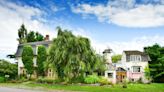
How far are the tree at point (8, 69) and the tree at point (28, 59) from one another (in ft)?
11.4

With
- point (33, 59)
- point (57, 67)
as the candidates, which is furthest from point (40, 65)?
point (57, 67)

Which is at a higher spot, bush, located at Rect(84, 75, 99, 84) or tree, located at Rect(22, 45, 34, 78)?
tree, located at Rect(22, 45, 34, 78)

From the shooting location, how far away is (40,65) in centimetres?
5728

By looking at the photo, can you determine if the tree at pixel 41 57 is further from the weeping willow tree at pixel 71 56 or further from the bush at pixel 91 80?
the bush at pixel 91 80

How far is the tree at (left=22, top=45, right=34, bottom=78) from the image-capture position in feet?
190

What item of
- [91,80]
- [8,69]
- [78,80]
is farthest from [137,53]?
[8,69]

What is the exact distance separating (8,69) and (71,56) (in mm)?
19159

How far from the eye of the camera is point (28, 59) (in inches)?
2285

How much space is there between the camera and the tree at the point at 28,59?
57.9 meters

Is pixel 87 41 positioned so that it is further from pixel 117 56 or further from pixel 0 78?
pixel 117 56

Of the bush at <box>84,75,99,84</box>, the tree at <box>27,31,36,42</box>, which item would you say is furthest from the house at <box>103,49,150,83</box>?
the tree at <box>27,31,36,42</box>

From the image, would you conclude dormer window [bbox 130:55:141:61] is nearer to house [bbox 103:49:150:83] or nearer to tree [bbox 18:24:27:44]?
house [bbox 103:49:150:83]

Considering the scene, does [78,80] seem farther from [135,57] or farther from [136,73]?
[135,57]

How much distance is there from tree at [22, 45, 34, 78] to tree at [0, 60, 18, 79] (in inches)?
137
